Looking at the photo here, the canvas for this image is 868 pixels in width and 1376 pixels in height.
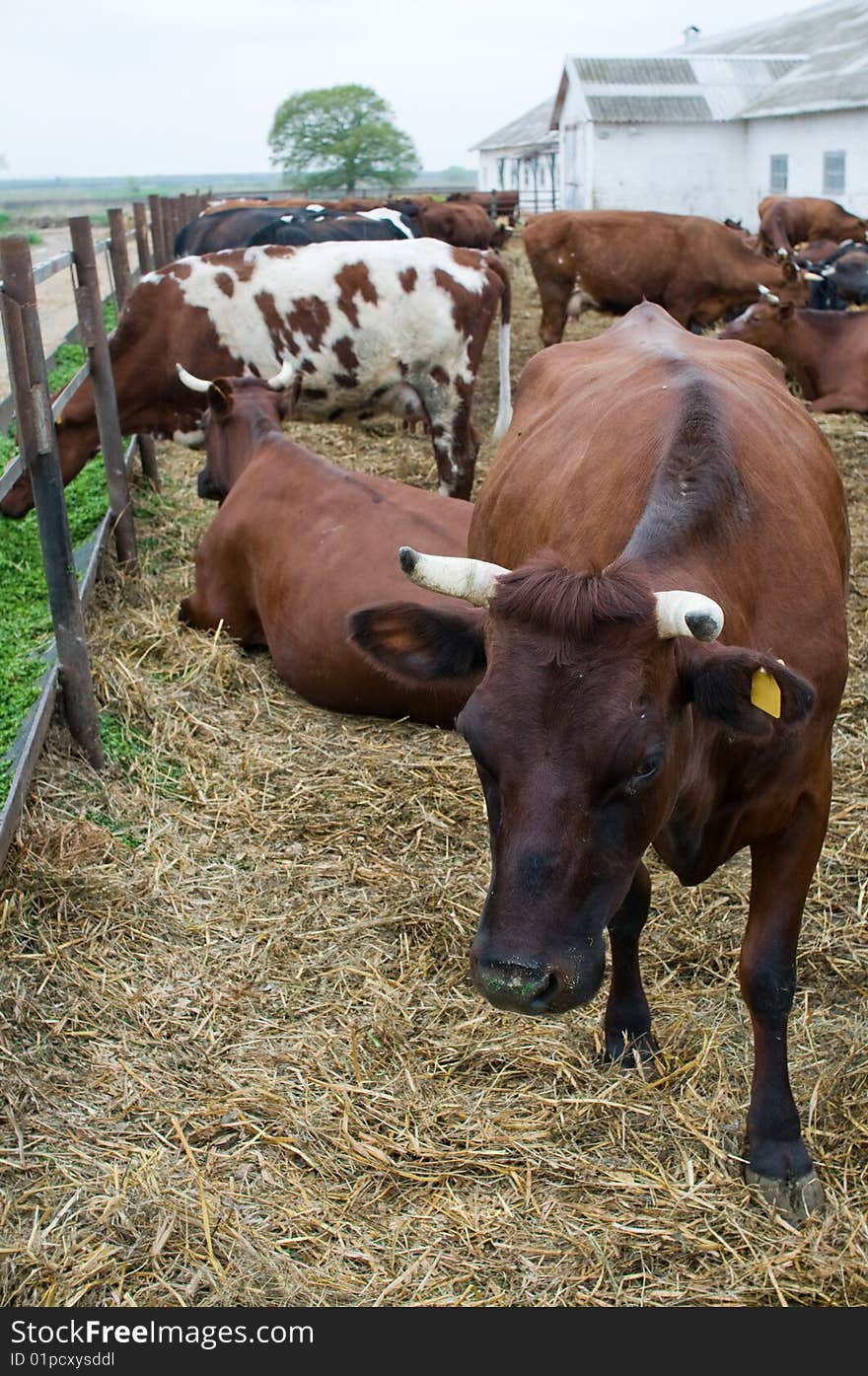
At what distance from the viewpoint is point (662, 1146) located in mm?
3043

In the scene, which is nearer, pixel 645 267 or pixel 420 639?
pixel 420 639

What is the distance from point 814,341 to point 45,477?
869 centimetres

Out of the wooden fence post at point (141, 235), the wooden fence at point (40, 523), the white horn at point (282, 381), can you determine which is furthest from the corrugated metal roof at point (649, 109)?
the wooden fence at point (40, 523)

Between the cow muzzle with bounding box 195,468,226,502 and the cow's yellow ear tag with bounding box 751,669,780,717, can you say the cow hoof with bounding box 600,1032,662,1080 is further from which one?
the cow muzzle with bounding box 195,468,226,502

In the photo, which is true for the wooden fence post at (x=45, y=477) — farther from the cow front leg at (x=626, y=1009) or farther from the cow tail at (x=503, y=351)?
the cow tail at (x=503, y=351)

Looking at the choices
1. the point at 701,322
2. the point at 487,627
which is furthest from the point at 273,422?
the point at 701,322

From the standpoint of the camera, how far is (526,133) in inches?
2210

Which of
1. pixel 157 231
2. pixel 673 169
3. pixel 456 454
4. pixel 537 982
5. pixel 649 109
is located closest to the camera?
pixel 537 982

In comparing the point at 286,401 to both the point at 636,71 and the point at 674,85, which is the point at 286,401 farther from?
the point at 636,71

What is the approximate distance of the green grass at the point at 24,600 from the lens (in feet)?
15.1

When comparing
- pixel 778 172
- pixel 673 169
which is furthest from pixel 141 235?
pixel 673 169

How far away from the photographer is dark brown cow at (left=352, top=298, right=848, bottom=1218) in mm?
2170

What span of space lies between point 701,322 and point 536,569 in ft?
42.9

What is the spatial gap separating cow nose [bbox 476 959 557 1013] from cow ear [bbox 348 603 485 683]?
641 mm
